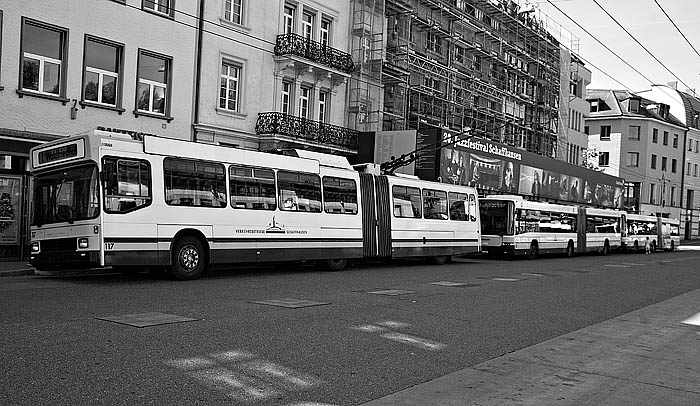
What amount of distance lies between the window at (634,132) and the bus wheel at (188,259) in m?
76.4

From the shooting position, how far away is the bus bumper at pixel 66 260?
47.4 feet

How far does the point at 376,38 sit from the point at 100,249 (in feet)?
81.9

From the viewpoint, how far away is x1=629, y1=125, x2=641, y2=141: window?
83.2 metres

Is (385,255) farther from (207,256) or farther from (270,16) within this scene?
(270,16)

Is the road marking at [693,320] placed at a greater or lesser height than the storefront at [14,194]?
lesser

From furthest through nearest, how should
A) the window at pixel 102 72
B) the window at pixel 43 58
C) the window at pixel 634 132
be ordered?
the window at pixel 634 132, the window at pixel 102 72, the window at pixel 43 58

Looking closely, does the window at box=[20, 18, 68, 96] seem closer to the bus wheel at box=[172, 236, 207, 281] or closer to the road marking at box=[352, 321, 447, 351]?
the bus wheel at box=[172, 236, 207, 281]

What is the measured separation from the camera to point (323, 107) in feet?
110

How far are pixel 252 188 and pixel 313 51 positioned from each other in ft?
48.7

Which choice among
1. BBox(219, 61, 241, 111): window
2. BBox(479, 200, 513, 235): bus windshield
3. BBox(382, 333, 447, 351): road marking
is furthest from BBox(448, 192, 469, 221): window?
BBox(382, 333, 447, 351): road marking

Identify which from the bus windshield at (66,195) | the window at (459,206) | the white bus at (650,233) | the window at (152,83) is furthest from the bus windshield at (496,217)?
the bus windshield at (66,195)

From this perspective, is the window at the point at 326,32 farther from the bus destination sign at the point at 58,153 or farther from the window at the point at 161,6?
the bus destination sign at the point at 58,153

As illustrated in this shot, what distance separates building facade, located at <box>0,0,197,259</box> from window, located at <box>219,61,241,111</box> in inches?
77.2

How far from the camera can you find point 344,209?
70.4 ft
